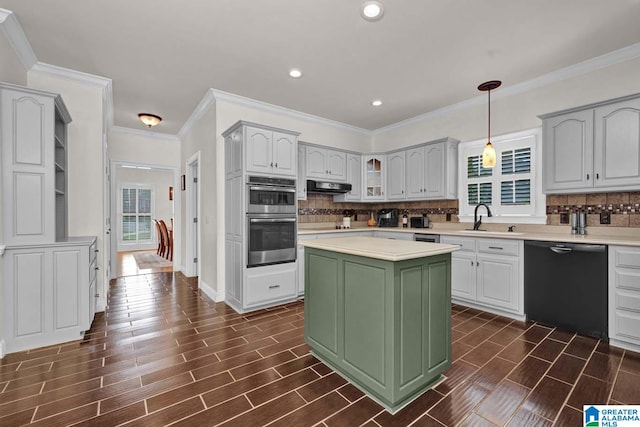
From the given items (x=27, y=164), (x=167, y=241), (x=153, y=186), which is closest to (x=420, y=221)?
(x=27, y=164)

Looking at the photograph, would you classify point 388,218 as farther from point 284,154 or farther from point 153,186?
point 153,186

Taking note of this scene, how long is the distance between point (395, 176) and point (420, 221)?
891 millimetres

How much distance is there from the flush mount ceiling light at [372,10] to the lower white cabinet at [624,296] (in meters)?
2.85

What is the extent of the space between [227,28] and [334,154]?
8.72ft

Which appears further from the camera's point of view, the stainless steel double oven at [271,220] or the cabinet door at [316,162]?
the cabinet door at [316,162]

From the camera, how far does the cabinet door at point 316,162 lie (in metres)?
4.59

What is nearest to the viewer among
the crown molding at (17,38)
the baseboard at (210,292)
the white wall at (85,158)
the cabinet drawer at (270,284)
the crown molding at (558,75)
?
the crown molding at (17,38)

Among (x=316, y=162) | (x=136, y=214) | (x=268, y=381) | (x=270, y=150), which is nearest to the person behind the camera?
(x=268, y=381)

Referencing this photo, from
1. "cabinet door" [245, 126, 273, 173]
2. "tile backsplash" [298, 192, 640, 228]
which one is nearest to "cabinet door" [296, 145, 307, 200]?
"tile backsplash" [298, 192, 640, 228]

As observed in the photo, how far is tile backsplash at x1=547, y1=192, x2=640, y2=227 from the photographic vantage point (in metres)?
2.95

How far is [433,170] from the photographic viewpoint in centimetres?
445

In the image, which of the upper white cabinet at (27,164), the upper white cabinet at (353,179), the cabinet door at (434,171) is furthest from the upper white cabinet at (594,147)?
the upper white cabinet at (27,164)

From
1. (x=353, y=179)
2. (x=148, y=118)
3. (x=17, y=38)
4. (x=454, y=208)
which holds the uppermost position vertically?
(x=17, y=38)

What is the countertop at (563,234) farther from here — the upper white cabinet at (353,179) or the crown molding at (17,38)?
the crown molding at (17,38)
